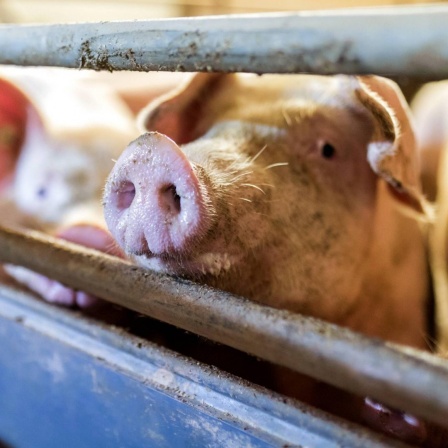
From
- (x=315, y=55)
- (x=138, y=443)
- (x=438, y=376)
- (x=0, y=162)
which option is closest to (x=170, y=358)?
(x=138, y=443)

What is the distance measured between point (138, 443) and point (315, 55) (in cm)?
84

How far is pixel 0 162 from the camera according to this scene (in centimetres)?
245

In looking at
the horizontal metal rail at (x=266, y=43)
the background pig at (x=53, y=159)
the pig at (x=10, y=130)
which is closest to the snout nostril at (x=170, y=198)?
the horizontal metal rail at (x=266, y=43)

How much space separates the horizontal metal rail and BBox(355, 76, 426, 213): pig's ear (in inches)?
22.2

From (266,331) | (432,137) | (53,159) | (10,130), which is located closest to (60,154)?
(53,159)

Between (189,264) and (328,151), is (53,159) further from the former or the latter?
(189,264)

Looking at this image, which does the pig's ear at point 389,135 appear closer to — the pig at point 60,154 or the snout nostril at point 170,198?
the snout nostril at point 170,198

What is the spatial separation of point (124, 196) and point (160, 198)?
11cm

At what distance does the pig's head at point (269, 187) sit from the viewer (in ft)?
3.52

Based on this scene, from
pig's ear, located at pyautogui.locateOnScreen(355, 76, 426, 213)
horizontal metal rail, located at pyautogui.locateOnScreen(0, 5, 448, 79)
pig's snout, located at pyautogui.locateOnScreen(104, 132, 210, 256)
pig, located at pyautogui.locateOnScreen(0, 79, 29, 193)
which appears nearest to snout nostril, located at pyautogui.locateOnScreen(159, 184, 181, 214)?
pig's snout, located at pyautogui.locateOnScreen(104, 132, 210, 256)

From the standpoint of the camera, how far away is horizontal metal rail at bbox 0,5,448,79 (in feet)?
2.08

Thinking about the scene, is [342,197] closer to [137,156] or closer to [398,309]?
[398,309]

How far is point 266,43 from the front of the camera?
733 millimetres

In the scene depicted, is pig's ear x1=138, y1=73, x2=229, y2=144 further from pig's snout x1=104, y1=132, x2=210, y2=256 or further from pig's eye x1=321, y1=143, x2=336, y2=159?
pig's snout x1=104, y1=132, x2=210, y2=256
